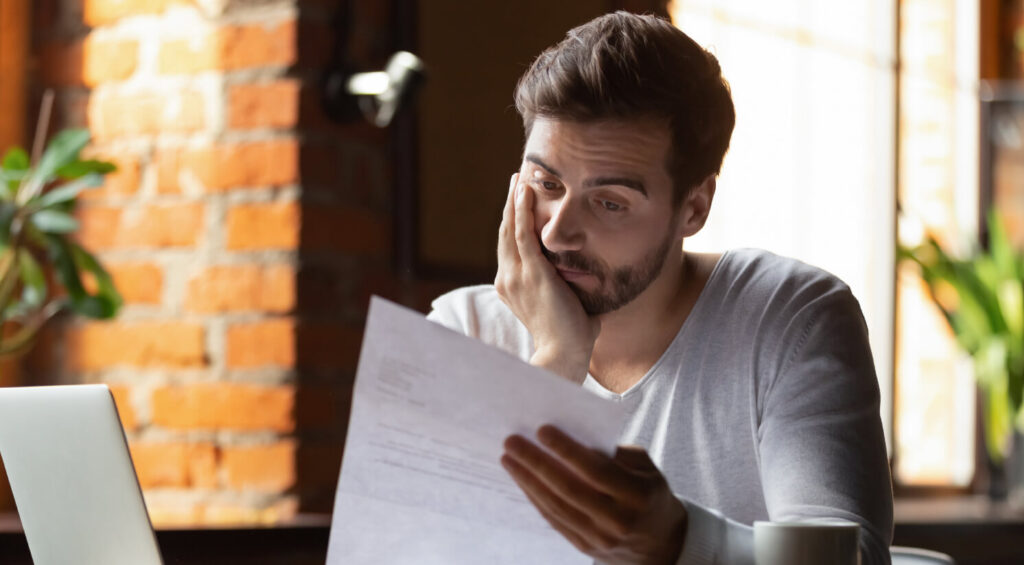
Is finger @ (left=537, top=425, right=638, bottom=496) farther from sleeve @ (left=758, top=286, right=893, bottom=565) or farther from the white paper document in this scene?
sleeve @ (left=758, top=286, right=893, bottom=565)

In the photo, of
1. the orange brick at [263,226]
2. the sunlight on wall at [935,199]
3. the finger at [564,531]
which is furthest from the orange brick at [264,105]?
the sunlight on wall at [935,199]

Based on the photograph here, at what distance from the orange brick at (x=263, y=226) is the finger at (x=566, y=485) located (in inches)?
35.4

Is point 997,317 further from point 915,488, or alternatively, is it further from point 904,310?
point 915,488

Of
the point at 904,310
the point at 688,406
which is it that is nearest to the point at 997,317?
the point at 904,310

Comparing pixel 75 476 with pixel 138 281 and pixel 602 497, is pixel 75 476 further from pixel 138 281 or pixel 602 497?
pixel 138 281

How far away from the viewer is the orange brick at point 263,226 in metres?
1.67

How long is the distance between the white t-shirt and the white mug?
0.90 feet

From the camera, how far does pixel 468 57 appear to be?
2025 mm

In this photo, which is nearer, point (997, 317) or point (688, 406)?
point (688, 406)

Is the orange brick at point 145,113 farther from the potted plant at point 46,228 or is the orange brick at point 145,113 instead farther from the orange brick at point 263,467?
the orange brick at point 263,467

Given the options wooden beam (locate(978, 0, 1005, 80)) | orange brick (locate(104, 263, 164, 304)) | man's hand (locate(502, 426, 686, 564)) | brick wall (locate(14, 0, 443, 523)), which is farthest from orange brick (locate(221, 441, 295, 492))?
wooden beam (locate(978, 0, 1005, 80))

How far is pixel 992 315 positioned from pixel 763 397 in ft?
6.17

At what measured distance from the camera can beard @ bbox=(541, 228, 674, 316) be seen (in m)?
1.33

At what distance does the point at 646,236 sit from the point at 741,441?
0.26 m
